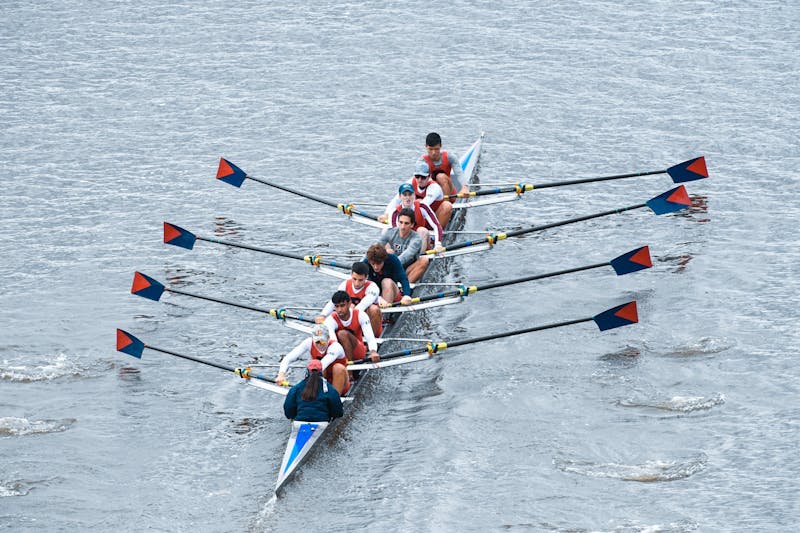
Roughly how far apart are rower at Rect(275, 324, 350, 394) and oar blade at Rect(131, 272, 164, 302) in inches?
155

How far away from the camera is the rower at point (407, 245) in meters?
20.8

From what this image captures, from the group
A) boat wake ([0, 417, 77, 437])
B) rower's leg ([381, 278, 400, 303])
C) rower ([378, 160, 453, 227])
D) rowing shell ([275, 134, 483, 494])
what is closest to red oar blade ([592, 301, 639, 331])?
rower's leg ([381, 278, 400, 303])

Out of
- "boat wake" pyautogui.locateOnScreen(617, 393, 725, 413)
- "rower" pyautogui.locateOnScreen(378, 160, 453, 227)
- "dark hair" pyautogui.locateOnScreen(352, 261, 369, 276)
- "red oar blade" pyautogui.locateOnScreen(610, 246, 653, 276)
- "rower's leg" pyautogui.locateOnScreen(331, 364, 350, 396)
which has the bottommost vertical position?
"boat wake" pyautogui.locateOnScreen(617, 393, 725, 413)

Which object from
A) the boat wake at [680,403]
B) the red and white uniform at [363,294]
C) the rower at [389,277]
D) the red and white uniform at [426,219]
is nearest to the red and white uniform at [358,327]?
→ the red and white uniform at [363,294]

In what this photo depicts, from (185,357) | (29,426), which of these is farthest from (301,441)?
(29,426)

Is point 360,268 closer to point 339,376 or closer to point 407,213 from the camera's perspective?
point 339,376

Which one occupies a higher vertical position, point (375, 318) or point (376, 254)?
point (376, 254)

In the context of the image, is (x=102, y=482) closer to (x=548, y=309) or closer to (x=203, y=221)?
(x=548, y=309)

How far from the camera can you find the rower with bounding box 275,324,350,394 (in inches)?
685

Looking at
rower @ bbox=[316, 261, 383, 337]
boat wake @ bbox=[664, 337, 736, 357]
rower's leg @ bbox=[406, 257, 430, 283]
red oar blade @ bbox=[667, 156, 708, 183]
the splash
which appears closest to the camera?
rower @ bbox=[316, 261, 383, 337]

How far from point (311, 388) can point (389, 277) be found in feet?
11.8

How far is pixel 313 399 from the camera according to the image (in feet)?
54.6

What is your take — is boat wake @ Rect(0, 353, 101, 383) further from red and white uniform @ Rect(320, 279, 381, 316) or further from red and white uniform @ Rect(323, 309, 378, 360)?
red and white uniform @ Rect(323, 309, 378, 360)

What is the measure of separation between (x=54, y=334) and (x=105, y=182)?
7.96 m
